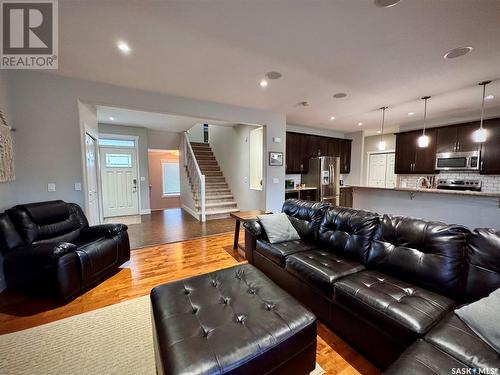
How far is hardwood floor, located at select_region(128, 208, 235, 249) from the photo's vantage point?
3977 millimetres

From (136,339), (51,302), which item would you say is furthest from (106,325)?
(51,302)

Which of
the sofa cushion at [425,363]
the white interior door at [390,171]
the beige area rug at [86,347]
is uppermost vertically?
the white interior door at [390,171]

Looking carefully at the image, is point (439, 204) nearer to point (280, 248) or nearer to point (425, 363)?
point (280, 248)

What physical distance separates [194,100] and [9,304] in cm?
360

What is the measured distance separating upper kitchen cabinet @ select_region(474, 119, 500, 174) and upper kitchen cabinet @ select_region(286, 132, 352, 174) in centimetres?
322

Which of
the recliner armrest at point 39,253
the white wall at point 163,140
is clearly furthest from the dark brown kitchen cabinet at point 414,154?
the recliner armrest at point 39,253

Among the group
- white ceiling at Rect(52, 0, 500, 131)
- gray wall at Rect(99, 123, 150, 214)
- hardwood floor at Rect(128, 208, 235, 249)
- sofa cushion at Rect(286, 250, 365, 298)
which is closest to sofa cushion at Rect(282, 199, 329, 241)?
sofa cushion at Rect(286, 250, 365, 298)

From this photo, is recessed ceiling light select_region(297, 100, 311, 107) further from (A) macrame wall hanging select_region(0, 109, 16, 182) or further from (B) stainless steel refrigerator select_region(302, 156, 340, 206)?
(A) macrame wall hanging select_region(0, 109, 16, 182)

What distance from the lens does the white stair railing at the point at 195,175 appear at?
17.7 feet

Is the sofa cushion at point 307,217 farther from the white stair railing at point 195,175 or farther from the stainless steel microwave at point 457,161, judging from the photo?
the stainless steel microwave at point 457,161

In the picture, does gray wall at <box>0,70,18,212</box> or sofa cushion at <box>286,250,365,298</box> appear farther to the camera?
gray wall at <box>0,70,18,212</box>

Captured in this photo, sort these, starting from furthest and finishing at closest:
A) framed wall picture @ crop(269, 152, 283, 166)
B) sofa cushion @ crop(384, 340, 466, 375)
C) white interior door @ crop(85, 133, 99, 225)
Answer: framed wall picture @ crop(269, 152, 283, 166)
white interior door @ crop(85, 133, 99, 225)
sofa cushion @ crop(384, 340, 466, 375)

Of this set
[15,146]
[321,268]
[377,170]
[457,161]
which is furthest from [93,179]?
[377,170]

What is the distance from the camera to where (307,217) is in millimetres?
2711
